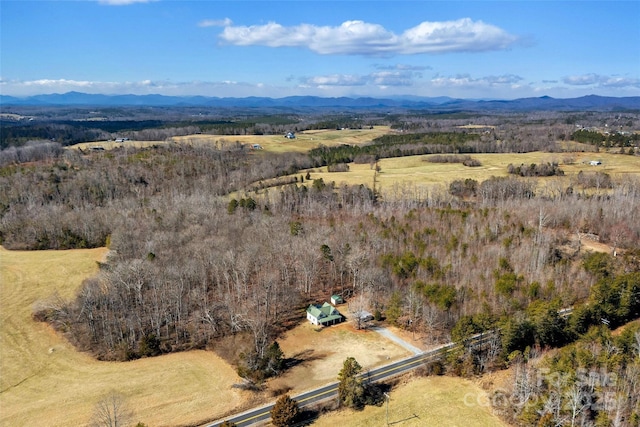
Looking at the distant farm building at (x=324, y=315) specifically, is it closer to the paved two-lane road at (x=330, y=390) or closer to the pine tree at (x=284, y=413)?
the paved two-lane road at (x=330, y=390)

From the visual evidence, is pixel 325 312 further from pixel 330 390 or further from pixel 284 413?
pixel 284 413

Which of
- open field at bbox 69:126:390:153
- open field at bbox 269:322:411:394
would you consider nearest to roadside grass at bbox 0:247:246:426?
open field at bbox 269:322:411:394

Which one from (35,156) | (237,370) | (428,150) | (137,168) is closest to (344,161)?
(428,150)

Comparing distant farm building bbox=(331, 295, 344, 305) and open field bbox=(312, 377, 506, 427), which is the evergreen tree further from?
distant farm building bbox=(331, 295, 344, 305)

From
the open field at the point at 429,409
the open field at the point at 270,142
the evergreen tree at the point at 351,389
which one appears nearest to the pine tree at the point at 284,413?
the open field at the point at 429,409

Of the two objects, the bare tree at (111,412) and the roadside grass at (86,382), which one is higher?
the bare tree at (111,412)

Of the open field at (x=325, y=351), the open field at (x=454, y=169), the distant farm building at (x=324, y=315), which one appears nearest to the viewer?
the open field at (x=325, y=351)

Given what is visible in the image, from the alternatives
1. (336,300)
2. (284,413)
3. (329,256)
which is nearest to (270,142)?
(329,256)
